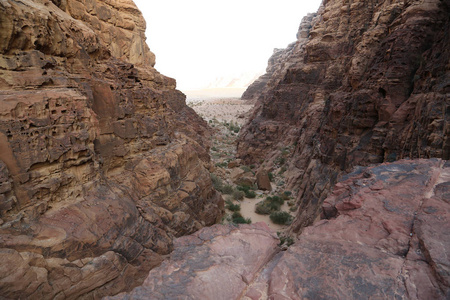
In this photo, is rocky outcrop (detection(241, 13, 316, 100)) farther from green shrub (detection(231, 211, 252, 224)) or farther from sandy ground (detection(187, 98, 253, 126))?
green shrub (detection(231, 211, 252, 224))

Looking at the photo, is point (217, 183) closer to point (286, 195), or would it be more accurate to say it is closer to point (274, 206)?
point (274, 206)

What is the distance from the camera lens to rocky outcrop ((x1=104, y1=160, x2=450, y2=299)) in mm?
2588

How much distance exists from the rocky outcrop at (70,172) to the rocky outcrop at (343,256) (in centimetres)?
199

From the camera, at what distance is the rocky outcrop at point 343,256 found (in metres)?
2.59

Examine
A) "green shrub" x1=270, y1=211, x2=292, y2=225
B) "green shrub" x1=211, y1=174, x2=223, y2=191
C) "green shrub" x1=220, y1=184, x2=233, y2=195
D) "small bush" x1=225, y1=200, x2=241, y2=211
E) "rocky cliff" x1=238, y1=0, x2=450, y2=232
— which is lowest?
"green shrub" x1=270, y1=211, x2=292, y2=225

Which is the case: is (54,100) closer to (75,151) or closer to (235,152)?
(75,151)

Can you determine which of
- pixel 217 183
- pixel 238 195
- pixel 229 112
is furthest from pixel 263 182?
pixel 229 112

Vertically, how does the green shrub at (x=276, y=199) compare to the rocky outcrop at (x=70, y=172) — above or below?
below

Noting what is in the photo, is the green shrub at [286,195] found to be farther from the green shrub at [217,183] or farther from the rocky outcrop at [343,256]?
the rocky outcrop at [343,256]

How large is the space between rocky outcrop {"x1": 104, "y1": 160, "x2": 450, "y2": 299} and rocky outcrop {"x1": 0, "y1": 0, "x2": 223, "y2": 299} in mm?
1986

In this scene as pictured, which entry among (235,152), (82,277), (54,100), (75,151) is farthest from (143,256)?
(235,152)

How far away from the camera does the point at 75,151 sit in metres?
5.12

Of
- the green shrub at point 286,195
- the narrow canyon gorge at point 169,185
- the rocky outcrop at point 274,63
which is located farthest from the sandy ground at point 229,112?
the narrow canyon gorge at point 169,185

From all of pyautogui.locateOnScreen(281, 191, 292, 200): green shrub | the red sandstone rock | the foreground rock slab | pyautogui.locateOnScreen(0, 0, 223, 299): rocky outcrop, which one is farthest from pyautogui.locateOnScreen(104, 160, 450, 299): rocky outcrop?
the red sandstone rock
